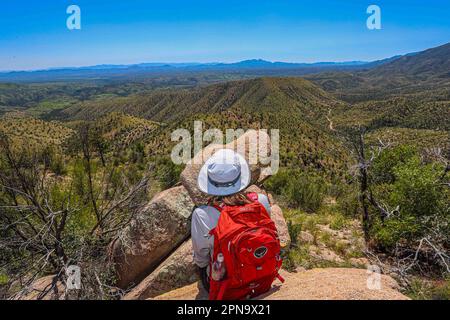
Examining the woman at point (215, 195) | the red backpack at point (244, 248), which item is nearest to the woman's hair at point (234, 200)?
the woman at point (215, 195)

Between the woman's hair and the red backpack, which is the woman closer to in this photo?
the woman's hair

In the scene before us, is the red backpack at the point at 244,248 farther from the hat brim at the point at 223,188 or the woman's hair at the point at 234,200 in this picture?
the hat brim at the point at 223,188

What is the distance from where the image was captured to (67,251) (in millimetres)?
6527

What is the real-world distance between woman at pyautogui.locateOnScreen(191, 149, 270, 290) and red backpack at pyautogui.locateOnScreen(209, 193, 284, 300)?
146mm

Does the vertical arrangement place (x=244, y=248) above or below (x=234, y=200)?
below

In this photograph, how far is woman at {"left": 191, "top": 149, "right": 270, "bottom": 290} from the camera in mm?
3855

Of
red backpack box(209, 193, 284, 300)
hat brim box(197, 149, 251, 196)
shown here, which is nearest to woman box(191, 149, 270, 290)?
hat brim box(197, 149, 251, 196)

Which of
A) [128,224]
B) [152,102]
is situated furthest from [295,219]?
[152,102]

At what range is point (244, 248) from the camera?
358cm

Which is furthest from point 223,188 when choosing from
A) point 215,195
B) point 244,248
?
point 244,248

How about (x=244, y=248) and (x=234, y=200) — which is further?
(x=234, y=200)

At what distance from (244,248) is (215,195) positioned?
2.72ft

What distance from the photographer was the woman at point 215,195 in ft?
12.6

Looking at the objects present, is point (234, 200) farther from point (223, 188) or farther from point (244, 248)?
point (244, 248)
